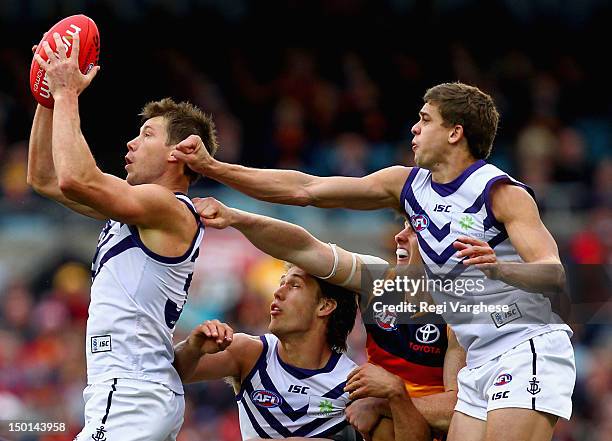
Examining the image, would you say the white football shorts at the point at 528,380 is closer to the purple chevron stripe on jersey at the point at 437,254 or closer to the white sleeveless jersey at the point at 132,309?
the purple chevron stripe on jersey at the point at 437,254

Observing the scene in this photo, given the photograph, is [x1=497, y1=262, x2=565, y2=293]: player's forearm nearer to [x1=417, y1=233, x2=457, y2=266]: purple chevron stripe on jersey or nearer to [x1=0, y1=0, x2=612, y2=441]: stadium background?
[x1=417, y1=233, x2=457, y2=266]: purple chevron stripe on jersey

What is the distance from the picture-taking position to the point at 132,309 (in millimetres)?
5531

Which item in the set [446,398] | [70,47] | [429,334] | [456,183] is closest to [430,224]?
[456,183]

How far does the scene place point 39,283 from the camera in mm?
12641

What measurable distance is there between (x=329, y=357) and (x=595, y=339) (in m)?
6.10

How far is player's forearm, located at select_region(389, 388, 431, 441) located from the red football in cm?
232

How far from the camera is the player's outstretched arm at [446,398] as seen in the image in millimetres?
6133

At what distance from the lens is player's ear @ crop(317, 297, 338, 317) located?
6582mm

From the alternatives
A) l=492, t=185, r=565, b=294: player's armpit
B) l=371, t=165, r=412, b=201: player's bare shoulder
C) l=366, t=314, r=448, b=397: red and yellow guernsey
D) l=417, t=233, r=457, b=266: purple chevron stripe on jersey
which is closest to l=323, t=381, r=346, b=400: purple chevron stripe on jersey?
l=366, t=314, r=448, b=397: red and yellow guernsey

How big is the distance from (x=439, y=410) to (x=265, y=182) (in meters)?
1.52

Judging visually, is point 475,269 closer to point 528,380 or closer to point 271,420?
point 528,380

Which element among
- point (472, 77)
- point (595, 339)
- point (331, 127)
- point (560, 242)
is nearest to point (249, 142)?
point (331, 127)

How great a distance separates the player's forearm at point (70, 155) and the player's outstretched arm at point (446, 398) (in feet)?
7.10

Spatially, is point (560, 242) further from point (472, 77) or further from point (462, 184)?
point (462, 184)
